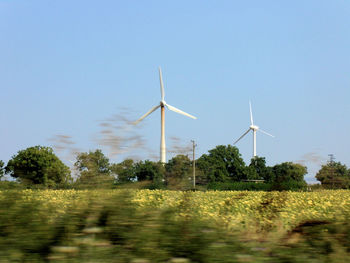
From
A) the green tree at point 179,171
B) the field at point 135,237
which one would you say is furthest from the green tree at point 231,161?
the field at point 135,237

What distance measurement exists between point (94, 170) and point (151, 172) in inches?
25.9

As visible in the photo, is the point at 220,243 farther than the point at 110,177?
No

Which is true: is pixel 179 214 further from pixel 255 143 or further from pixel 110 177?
pixel 255 143

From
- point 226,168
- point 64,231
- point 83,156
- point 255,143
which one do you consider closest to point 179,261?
point 64,231

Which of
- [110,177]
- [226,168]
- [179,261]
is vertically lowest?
[179,261]

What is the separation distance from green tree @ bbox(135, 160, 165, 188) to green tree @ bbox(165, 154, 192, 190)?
9cm

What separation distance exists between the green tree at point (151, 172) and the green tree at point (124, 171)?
0.07m

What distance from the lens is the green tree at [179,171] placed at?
4.94 metres

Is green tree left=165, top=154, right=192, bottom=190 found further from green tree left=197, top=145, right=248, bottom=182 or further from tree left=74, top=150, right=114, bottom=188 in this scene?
green tree left=197, top=145, right=248, bottom=182

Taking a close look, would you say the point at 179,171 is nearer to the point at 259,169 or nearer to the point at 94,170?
the point at 94,170

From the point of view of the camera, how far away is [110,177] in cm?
433

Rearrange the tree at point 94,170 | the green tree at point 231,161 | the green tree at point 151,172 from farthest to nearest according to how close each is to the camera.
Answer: the green tree at point 231,161 → the green tree at point 151,172 → the tree at point 94,170

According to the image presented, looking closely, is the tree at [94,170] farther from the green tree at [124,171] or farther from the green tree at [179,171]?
the green tree at [179,171]

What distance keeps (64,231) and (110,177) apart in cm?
92
